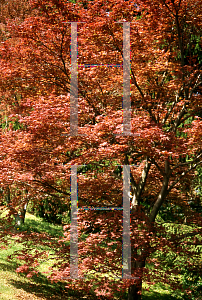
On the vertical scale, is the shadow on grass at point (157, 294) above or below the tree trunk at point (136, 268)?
below

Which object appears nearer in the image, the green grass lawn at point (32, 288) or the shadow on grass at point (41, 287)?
the green grass lawn at point (32, 288)

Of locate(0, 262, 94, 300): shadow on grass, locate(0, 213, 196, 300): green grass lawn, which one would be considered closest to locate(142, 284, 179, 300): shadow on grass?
locate(0, 213, 196, 300): green grass lawn

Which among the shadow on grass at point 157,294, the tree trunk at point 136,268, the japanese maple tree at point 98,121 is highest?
the japanese maple tree at point 98,121

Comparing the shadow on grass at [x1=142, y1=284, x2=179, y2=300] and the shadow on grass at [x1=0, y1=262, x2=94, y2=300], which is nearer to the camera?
the shadow on grass at [x1=0, y1=262, x2=94, y2=300]

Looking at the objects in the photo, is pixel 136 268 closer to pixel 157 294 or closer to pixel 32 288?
pixel 32 288

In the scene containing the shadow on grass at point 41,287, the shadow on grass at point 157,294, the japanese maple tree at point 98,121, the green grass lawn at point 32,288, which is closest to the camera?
the japanese maple tree at point 98,121

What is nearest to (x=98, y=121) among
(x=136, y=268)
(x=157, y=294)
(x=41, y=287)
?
(x=136, y=268)

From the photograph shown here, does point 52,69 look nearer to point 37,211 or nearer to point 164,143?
point 164,143

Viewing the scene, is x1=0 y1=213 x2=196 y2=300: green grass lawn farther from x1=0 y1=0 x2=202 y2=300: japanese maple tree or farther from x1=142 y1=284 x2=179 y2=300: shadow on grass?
x1=0 y1=0 x2=202 y2=300: japanese maple tree

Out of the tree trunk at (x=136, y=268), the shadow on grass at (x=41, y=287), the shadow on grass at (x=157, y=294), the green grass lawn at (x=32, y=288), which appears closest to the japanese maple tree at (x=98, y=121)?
the tree trunk at (x=136, y=268)

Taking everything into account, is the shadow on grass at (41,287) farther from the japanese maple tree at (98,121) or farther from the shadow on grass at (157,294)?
the shadow on grass at (157,294)

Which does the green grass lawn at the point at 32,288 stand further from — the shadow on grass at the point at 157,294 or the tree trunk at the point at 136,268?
the tree trunk at the point at 136,268

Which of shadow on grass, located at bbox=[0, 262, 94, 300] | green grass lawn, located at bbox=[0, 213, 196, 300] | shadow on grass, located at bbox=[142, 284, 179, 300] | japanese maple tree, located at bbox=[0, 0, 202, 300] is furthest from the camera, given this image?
shadow on grass, located at bbox=[142, 284, 179, 300]

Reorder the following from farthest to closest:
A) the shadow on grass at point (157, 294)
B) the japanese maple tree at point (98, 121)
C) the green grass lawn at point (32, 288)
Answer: the shadow on grass at point (157, 294) → the green grass lawn at point (32, 288) → the japanese maple tree at point (98, 121)
